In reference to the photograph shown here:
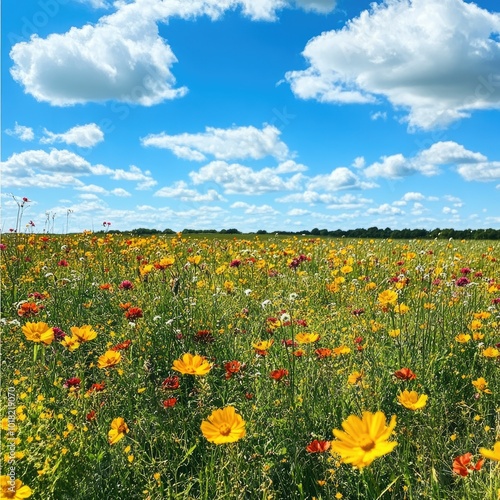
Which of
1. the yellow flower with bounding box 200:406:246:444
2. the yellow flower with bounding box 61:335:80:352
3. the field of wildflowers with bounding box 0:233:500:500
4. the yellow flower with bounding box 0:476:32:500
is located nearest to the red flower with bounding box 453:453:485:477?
the field of wildflowers with bounding box 0:233:500:500

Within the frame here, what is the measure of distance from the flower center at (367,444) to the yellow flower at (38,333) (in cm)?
174

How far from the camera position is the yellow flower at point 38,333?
96.1 inches

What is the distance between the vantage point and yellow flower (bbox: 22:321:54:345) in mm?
2441

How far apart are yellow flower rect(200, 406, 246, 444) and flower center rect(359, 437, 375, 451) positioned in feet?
Answer: 1.44

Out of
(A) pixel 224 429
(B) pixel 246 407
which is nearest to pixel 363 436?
(A) pixel 224 429

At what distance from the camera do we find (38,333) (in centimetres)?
250

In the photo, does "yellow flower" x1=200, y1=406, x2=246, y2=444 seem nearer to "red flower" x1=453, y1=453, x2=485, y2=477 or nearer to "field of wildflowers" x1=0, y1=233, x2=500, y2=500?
"field of wildflowers" x1=0, y1=233, x2=500, y2=500

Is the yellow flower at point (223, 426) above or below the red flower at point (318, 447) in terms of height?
above

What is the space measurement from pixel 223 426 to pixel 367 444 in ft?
1.77

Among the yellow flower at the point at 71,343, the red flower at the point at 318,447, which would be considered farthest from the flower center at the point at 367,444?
the yellow flower at the point at 71,343

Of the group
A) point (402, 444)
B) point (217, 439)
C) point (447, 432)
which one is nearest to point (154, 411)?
point (217, 439)

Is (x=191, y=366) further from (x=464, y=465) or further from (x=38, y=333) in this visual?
(x=464, y=465)

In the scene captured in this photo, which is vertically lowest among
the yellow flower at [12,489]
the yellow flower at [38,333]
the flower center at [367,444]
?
the yellow flower at [12,489]

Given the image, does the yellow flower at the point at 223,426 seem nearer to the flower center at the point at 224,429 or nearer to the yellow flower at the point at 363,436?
the flower center at the point at 224,429
